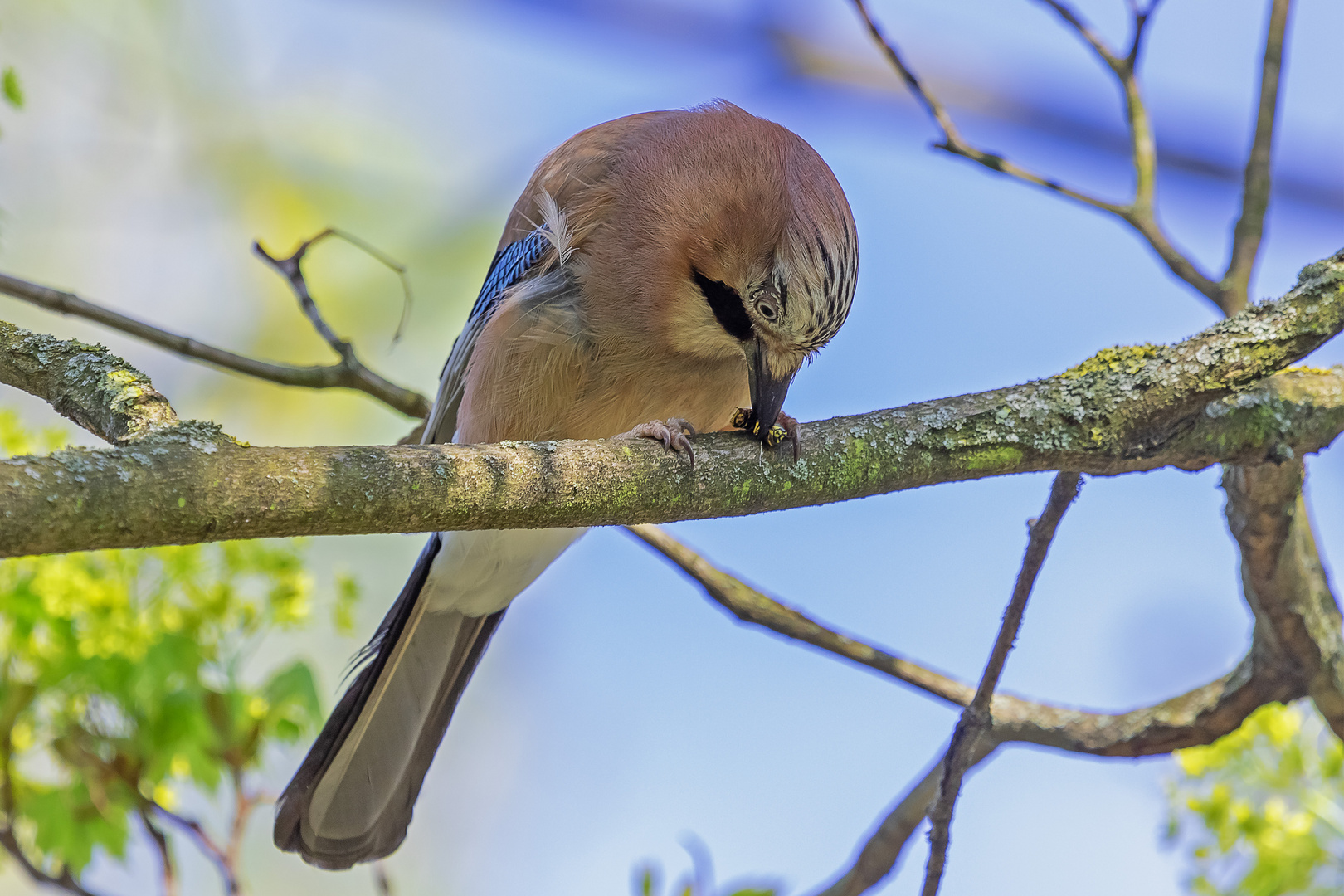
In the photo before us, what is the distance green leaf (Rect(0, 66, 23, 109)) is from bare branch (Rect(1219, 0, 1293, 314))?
312cm

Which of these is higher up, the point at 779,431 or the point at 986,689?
the point at 779,431

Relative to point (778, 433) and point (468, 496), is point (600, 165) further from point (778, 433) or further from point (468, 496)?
point (468, 496)

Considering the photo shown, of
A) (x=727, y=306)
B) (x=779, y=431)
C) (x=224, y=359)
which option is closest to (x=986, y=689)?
(x=779, y=431)

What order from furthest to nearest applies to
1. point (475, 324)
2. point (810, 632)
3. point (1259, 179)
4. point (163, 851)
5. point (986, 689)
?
point (475, 324)
point (1259, 179)
point (810, 632)
point (163, 851)
point (986, 689)

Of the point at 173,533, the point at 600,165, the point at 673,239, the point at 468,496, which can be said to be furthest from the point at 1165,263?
the point at 173,533

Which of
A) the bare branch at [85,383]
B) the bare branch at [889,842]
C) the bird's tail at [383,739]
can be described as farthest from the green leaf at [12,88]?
the bare branch at [889,842]

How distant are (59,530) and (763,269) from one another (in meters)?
1.88

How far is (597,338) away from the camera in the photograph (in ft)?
9.58

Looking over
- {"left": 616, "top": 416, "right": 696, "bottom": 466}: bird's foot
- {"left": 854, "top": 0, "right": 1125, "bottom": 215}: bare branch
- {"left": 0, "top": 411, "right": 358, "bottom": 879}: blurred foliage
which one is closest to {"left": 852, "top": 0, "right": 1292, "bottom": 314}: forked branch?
{"left": 854, "top": 0, "right": 1125, "bottom": 215}: bare branch

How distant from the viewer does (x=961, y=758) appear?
2205mm

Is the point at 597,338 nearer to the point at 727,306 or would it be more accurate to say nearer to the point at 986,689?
the point at 727,306

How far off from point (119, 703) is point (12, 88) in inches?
58.5

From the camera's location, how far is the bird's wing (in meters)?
3.25

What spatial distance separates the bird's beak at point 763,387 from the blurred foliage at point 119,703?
1.42m
